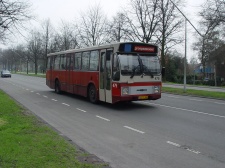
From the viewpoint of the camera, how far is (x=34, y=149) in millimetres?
5598

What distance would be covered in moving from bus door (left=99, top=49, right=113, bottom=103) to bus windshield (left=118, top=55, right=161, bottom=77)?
862 millimetres

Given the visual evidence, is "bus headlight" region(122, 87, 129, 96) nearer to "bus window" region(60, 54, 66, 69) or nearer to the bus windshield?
the bus windshield

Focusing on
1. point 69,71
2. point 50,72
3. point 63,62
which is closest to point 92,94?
point 69,71

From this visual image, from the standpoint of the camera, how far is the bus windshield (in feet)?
40.0

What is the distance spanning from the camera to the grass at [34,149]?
190 inches

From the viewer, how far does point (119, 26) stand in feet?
131

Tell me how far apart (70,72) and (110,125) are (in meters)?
8.75

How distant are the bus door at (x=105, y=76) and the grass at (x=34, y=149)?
525 centimetres

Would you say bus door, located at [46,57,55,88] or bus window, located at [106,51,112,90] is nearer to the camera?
bus window, located at [106,51,112,90]

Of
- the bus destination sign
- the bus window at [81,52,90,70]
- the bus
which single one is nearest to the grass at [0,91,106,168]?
the bus

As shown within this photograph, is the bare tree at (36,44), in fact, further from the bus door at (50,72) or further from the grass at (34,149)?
the grass at (34,149)

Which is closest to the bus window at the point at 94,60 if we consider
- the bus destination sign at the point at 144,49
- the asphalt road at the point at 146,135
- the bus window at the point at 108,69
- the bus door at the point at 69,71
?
the bus window at the point at 108,69

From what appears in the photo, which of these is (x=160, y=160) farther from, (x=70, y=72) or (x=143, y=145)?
(x=70, y=72)

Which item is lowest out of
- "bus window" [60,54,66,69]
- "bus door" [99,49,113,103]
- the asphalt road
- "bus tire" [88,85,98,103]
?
the asphalt road
